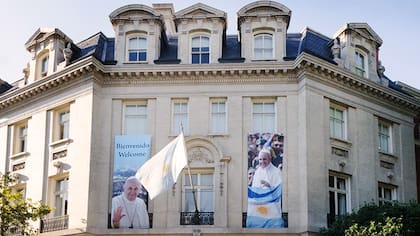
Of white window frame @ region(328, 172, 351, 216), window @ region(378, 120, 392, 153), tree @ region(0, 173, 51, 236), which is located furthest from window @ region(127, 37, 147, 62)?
window @ region(378, 120, 392, 153)

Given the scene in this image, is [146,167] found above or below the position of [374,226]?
above

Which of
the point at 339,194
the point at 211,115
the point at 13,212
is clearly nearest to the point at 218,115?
the point at 211,115

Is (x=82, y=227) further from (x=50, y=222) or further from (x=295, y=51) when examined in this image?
(x=295, y=51)

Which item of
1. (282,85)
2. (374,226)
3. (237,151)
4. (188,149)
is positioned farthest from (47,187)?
(374,226)

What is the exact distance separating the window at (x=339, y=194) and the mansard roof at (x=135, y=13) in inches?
418

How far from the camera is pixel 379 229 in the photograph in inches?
997

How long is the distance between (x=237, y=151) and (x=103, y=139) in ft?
18.8

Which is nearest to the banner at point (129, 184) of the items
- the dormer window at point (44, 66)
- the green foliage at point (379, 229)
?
the dormer window at point (44, 66)

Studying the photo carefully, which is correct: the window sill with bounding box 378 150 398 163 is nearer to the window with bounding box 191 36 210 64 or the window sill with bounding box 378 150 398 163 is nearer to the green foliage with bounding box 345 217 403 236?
the green foliage with bounding box 345 217 403 236

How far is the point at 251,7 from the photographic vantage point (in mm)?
31250

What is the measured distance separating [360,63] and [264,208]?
8823 millimetres

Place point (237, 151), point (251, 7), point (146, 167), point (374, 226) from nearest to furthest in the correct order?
point (374, 226) < point (146, 167) < point (237, 151) < point (251, 7)

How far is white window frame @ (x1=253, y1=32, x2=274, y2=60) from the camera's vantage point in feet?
101

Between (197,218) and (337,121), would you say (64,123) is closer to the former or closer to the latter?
(197,218)
